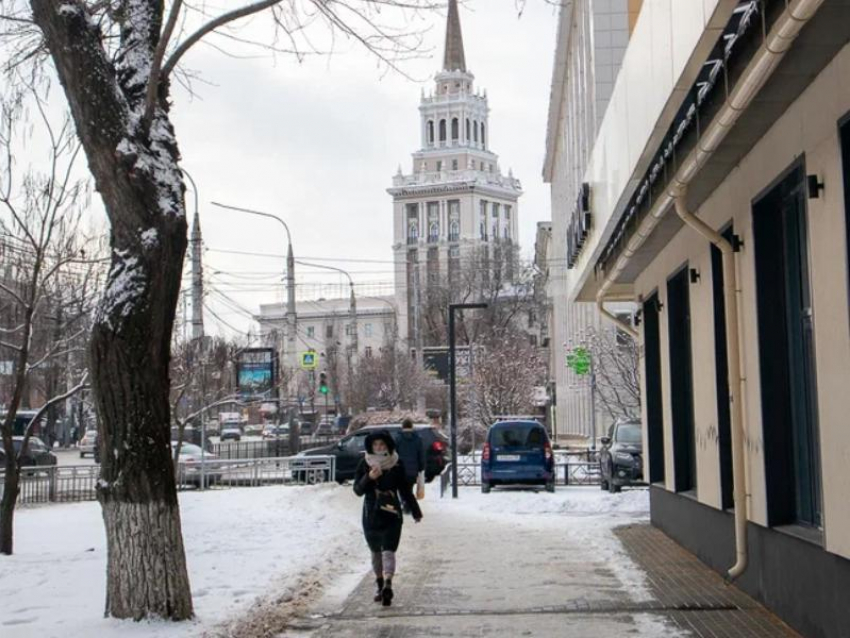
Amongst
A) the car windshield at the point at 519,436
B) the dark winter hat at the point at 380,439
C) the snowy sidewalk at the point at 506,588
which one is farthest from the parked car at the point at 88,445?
the dark winter hat at the point at 380,439

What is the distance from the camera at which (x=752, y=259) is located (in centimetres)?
951

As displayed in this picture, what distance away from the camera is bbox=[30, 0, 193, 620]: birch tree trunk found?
28.2 ft

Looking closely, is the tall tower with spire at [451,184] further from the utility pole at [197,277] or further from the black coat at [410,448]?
the black coat at [410,448]

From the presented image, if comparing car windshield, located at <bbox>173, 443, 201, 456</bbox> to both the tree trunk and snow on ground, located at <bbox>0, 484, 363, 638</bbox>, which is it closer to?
snow on ground, located at <bbox>0, 484, 363, 638</bbox>

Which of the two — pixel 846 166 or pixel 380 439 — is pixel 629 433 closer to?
pixel 380 439

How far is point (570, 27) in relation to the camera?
57.4m

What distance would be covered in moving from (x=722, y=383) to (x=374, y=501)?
362 cm

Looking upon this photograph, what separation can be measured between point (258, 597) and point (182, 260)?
3.24m

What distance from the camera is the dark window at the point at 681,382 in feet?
46.0

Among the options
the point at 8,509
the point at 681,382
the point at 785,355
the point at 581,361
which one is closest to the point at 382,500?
the point at 785,355

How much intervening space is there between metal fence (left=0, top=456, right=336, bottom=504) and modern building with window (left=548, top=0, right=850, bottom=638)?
15.8m

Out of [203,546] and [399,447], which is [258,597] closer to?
[203,546]

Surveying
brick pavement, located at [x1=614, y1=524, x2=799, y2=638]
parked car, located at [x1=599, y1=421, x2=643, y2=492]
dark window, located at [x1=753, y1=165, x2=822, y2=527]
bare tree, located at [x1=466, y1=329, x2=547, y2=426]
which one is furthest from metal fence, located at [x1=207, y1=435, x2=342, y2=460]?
dark window, located at [x1=753, y1=165, x2=822, y2=527]

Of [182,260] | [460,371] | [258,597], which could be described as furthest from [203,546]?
[460,371]
